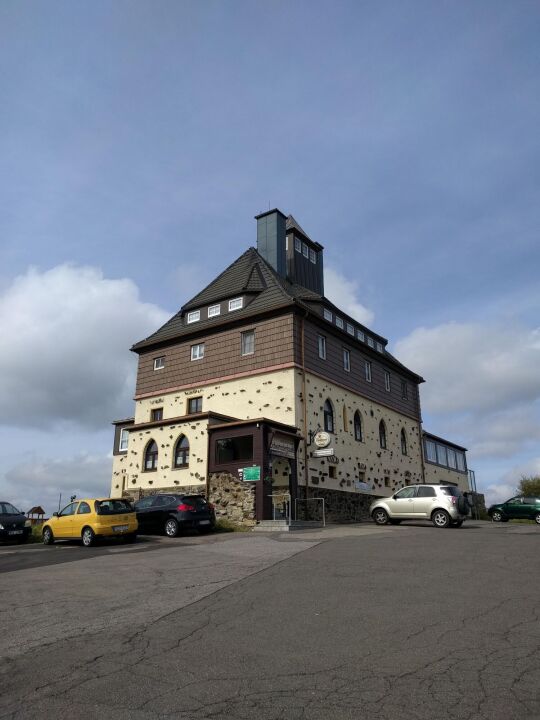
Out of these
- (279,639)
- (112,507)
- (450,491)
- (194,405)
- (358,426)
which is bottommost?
(279,639)

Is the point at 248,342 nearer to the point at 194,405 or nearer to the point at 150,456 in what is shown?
the point at 194,405

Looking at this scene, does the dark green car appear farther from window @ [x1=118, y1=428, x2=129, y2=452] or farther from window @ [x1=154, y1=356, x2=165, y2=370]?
window @ [x1=118, y1=428, x2=129, y2=452]

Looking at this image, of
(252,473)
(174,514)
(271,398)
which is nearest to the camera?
(174,514)

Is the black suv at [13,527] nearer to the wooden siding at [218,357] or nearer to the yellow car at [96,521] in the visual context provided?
the yellow car at [96,521]

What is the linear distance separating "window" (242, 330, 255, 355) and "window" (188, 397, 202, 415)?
3.69 m

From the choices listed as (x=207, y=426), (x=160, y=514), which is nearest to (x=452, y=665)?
(x=160, y=514)

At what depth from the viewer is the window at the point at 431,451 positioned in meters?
41.4

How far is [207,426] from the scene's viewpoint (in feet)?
87.3

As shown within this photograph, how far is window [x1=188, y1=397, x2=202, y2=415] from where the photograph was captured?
1222 inches

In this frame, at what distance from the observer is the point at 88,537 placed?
18688mm

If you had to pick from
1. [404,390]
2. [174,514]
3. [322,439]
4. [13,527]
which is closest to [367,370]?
[404,390]

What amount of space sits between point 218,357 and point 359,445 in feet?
29.0

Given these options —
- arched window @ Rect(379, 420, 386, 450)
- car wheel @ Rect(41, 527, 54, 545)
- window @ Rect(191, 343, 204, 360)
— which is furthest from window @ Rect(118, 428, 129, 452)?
arched window @ Rect(379, 420, 386, 450)

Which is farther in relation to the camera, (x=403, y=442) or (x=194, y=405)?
(x=403, y=442)
